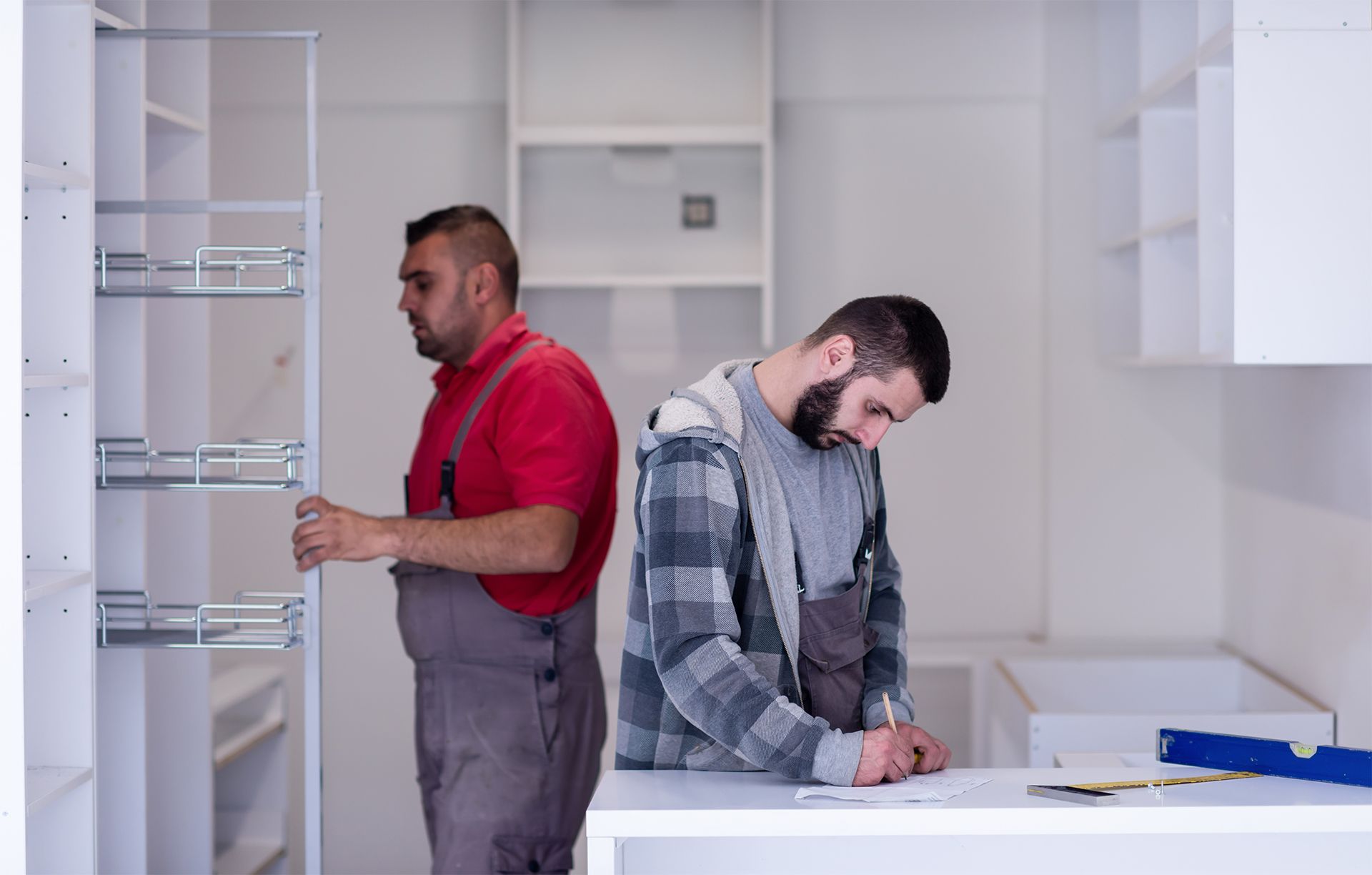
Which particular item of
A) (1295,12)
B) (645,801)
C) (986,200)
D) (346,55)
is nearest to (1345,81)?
(1295,12)

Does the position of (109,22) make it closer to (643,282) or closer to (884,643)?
(643,282)

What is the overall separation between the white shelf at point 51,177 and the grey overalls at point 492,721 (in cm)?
78

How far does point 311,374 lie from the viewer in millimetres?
1970

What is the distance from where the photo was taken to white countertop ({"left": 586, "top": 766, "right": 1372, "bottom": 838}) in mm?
1360

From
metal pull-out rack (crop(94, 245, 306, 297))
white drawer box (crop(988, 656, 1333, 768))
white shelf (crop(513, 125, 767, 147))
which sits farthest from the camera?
white shelf (crop(513, 125, 767, 147))

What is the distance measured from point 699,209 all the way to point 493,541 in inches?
59.3

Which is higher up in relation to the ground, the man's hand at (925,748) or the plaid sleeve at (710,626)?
the plaid sleeve at (710,626)

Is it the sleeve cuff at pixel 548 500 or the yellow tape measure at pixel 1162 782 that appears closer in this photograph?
the yellow tape measure at pixel 1162 782

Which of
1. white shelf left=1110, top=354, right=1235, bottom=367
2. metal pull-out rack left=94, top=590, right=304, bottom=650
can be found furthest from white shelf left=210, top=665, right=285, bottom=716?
white shelf left=1110, top=354, right=1235, bottom=367

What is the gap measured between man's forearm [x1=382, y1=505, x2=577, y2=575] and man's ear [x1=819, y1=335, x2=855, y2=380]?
0.68 metres

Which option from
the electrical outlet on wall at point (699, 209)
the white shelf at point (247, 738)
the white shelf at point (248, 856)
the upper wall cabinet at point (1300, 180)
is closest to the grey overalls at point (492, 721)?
the white shelf at point (247, 738)

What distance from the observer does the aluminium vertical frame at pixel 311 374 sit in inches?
77.2

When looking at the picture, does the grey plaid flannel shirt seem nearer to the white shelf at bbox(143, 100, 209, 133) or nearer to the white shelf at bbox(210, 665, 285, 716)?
the white shelf at bbox(143, 100, 209, 133)

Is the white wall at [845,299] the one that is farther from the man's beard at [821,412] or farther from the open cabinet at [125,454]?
the man's beard at [821,412]
